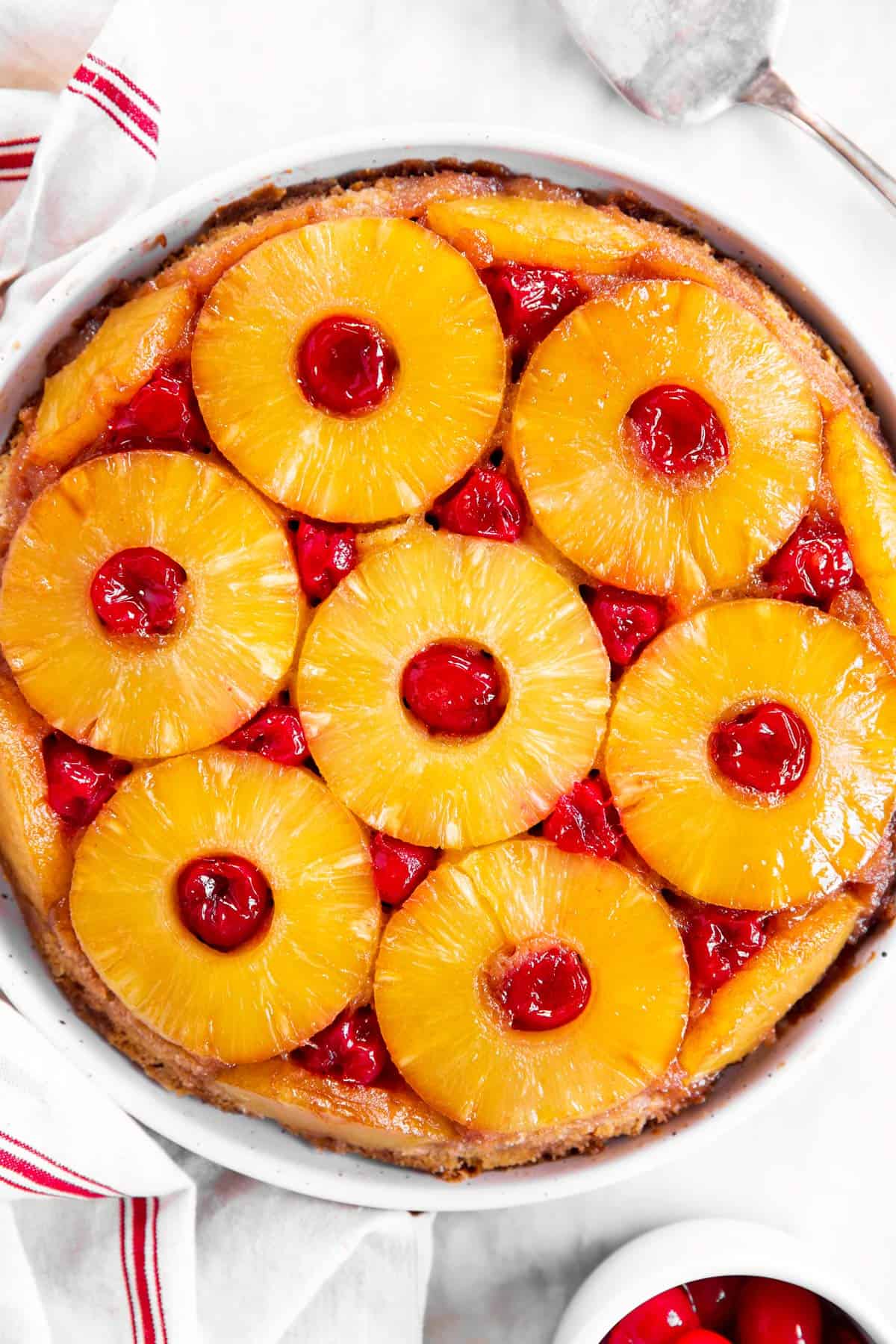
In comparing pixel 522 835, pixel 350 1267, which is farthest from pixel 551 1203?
pixel 522 835

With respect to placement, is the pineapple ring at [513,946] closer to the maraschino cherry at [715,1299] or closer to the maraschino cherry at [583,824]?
the maraschino cherry at [583,824]

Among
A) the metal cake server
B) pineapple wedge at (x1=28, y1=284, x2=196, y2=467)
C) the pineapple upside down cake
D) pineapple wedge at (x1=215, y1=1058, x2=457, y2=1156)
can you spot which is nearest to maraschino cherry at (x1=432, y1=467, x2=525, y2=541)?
the pineapple upside down cake

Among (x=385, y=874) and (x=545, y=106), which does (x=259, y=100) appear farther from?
(x=385, y=874)

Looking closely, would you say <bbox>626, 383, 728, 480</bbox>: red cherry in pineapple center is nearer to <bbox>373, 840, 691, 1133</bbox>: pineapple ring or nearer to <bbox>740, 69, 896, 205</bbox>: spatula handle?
<bbox>373, 840, 691, 1133</bbox>: pineapple ring

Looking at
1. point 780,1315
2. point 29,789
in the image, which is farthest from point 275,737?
point 780,1315

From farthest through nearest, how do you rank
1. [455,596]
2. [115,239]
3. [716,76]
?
[716,76], [115,239], [455,596]

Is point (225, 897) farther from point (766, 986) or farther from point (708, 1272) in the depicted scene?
point (708, 1272)
